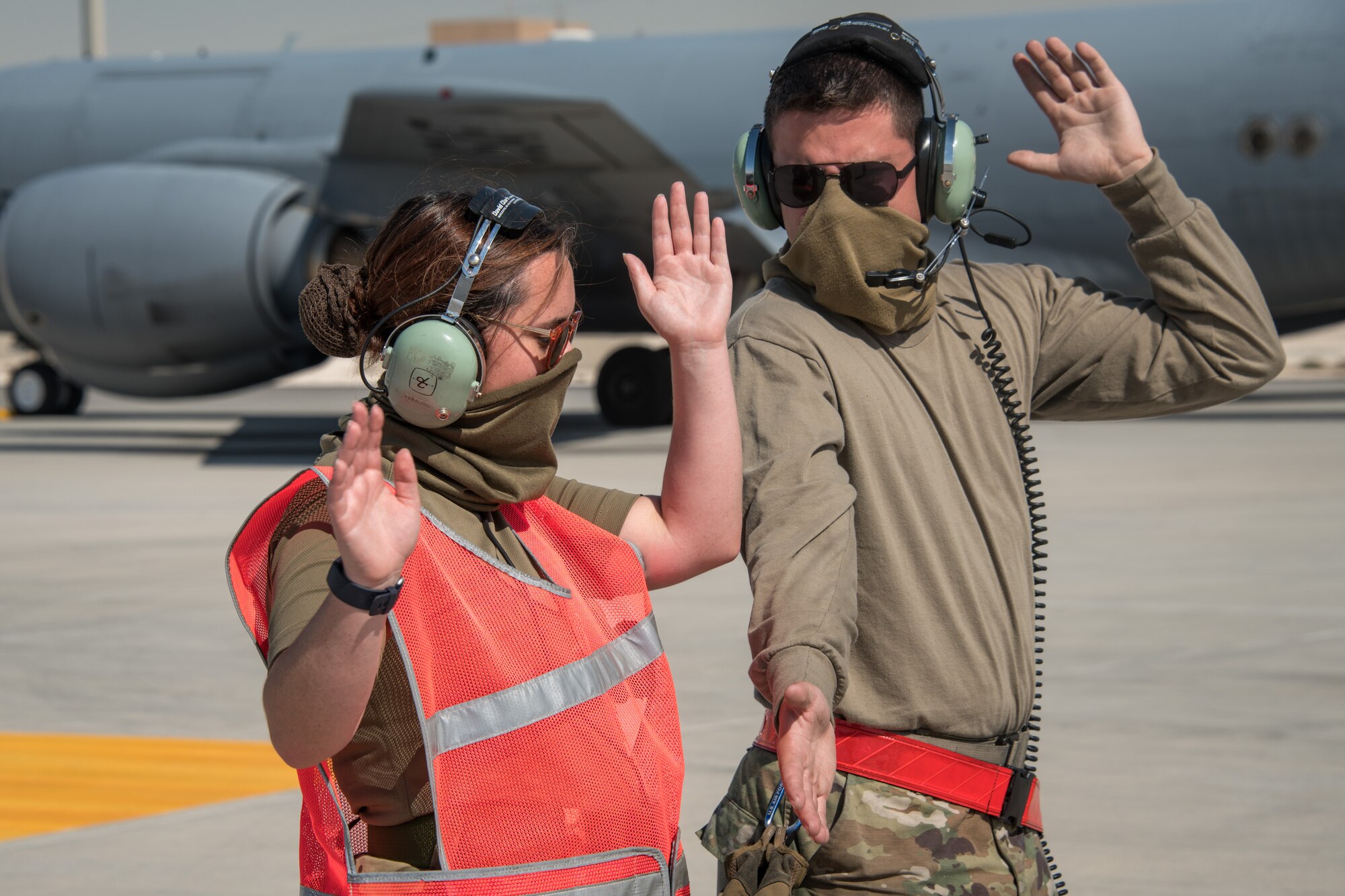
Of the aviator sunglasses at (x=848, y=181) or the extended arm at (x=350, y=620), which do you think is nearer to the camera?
the extended arm at (x=350, y=620)

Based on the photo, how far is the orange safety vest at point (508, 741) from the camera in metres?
1.78

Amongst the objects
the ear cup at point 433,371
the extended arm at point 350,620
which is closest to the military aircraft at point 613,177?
the ear cup at point 433,371

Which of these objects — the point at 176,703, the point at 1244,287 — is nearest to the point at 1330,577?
the point at 176,703

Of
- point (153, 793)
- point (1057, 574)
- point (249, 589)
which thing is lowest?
point (1057, 574)

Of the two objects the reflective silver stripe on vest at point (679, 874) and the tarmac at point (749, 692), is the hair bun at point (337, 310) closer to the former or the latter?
the reflective silver stripe on vest at point (679, 874)

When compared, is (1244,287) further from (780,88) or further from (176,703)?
(176,703)

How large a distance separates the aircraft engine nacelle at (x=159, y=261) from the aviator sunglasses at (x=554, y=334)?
46.6 ft

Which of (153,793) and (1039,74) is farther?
(153,793)

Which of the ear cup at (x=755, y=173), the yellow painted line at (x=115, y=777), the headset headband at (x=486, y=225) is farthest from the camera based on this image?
the yellow painted line at (x=115, y=777)

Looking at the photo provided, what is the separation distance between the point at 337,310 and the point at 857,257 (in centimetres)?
68

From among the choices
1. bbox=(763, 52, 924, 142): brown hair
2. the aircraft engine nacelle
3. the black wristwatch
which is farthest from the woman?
the aircraft engine nacelle

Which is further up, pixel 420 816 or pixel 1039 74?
pixel 1039 74

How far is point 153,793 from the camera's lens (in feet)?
16.4

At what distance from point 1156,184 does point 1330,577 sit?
655 cm
